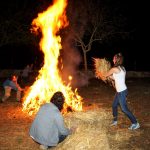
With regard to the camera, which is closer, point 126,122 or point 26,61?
point 126,122

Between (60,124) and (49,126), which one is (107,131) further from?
(49,126)

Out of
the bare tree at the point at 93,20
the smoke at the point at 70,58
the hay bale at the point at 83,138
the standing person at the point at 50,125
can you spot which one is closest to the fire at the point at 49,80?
the hay bale at the point at 83,138

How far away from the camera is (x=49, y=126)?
7383mm

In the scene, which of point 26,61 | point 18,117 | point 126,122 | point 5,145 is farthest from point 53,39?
point 26,61

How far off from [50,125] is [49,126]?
32 millimetres

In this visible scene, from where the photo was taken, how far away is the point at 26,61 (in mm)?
32500

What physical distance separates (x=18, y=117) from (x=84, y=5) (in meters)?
16.8

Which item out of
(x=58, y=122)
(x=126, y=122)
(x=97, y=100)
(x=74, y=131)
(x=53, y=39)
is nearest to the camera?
(x=58, y=122)

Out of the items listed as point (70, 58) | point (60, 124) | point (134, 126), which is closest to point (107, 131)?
point (134, 126)

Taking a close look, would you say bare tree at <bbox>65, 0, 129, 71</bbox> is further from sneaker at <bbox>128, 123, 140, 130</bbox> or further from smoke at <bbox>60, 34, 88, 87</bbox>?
sneaker at <bbox>128, 123, 140, 130</bbox>

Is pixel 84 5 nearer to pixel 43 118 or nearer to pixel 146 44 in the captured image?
pixel 146 44

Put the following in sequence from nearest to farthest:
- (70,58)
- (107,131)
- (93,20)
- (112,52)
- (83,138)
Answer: (83,138) → (107,131) → (93,20) → (70,58) → (112,52)

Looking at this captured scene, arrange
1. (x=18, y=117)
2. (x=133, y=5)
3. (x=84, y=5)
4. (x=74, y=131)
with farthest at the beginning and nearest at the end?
(x=133, y=5), (x=84, y=5), (x=18, y=117), (x=74, y=131)

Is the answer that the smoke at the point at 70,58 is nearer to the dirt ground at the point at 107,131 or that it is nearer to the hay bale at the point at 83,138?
the dirt ground at the point at 107,131
